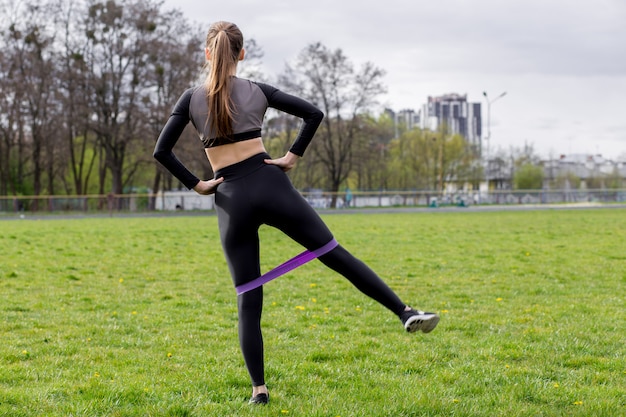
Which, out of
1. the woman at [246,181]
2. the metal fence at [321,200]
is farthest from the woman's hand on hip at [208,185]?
the metal fence at [321,200]

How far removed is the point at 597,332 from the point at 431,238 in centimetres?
1320

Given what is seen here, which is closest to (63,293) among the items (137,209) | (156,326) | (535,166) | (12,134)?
(156,326)

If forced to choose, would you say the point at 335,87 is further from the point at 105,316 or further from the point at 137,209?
the point at 105,316

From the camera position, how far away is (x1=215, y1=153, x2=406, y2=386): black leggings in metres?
4.09

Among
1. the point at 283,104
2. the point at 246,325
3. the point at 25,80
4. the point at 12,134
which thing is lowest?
the point at 246,325

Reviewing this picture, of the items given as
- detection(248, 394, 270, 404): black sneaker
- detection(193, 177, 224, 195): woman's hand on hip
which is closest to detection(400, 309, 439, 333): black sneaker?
detection(248, 394, 270, 404): black sneaker

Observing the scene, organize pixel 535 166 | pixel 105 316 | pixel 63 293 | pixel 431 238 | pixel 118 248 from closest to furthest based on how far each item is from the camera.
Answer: pixel 105 316 → pixel 63 293 → pixel 118 248 → pixel 431 238 → pixel 535 166

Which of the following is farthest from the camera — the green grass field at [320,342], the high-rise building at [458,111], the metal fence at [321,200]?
the high-rise building at [458,111]

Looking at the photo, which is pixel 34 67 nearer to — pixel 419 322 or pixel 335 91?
pixel 335 91

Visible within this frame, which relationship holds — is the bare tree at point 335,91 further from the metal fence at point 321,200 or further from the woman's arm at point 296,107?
the woman's arm at point 296,107

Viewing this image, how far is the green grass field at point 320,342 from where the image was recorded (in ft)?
14.6

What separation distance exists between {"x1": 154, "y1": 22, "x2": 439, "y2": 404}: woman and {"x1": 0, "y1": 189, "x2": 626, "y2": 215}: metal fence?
36.8 m

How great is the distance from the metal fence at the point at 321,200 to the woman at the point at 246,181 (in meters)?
36.8

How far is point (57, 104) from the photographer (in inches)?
1853
